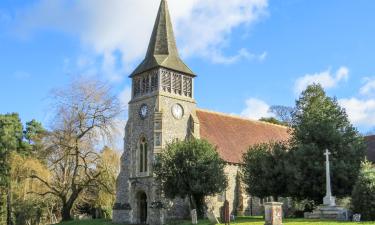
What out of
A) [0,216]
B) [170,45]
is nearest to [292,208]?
[170,45]

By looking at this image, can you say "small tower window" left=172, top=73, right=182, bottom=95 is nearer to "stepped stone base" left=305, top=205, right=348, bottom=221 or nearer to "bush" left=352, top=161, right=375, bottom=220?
"stepped stone base" left=305, top=205, right=348, bottom=221

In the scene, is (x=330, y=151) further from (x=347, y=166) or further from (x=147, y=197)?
(x=147, y=197)

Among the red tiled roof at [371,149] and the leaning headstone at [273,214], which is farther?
the red tiled roof at [371,149]

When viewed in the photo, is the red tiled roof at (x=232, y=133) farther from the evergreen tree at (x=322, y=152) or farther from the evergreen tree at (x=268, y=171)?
the evergreen tree at (x=322, y=152)

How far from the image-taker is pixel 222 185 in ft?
115

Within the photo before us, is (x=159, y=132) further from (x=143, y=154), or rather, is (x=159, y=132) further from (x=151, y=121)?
(x=143, y=154)

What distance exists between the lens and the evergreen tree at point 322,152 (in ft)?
104

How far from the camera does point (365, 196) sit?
27.3 metres

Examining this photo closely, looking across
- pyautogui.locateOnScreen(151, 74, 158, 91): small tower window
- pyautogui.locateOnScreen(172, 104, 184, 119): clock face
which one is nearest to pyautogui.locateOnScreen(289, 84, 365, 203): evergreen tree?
pyautogui.locateOnScreen(172, 104, 184, 119): clock face

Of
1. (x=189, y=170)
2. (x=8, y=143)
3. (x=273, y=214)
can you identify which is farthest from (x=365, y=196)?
(x=8, y=143)

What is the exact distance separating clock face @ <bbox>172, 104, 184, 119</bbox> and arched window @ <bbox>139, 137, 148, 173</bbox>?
10.8 feet

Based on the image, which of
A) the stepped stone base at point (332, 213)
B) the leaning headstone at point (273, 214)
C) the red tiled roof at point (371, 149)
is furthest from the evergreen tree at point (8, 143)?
the red tiled roof at point (371, 149)

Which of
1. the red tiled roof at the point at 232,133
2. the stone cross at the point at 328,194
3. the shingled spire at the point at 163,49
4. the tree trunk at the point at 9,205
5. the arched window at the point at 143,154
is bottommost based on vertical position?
the tree trunk at the point at 9,205

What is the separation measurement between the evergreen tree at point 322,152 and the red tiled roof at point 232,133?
28.2 ft
